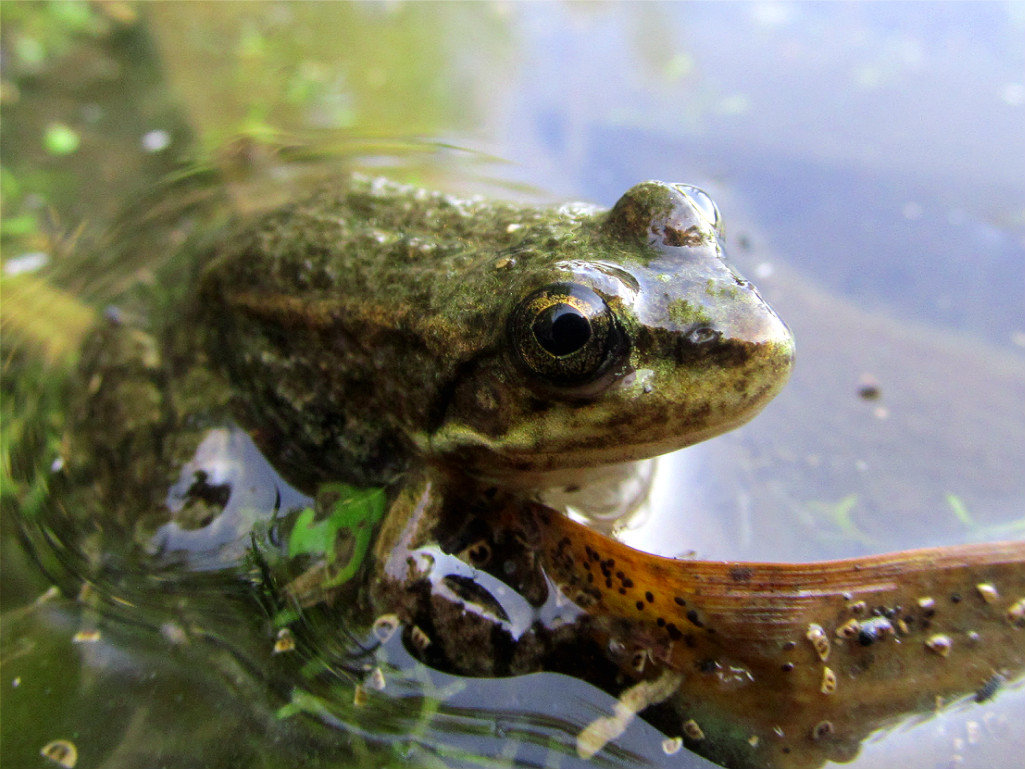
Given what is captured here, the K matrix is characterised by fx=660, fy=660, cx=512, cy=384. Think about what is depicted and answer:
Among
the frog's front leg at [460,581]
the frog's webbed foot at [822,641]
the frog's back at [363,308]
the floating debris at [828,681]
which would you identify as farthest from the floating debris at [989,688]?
the frog's back at [363,308]

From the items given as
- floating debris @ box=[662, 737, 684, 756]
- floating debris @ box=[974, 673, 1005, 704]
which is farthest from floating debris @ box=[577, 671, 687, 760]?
floating debris @ box=[974, 673, 1005, 704]

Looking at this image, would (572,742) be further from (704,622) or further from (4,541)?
(4,541)

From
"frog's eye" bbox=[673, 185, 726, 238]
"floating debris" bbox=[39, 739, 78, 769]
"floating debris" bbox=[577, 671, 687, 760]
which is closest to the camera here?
"floating debris" bbox=[577, 671, 687, 760]

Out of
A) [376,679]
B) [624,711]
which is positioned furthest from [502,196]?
[624,711]

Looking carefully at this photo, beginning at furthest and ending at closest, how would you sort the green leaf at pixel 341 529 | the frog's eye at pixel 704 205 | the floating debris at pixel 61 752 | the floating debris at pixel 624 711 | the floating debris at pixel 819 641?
1. the green leaf at pixel 341 529
2. the frog's eye at pixel 704 205
3. the floating debris at pixel 61 752
4. the floating debris at pixel 624 711
5. the floating debris at pixel 819 641

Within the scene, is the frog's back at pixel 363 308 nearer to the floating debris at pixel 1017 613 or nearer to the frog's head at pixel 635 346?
the frog's head at pixel 635 346

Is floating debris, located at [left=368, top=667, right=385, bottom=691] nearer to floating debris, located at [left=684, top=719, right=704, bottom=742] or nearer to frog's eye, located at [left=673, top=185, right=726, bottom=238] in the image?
floating debris, located at [left=684, top=719, right=704, bottom=742]
